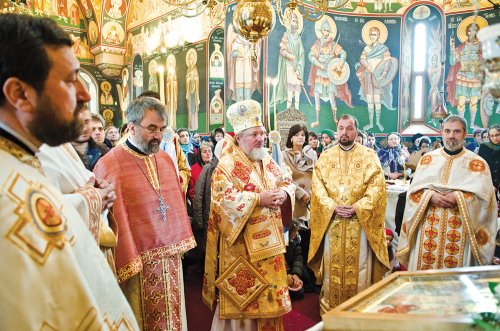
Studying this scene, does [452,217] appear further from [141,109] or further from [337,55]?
[337,55]

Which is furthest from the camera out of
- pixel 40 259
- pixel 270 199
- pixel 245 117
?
pixel 245 117

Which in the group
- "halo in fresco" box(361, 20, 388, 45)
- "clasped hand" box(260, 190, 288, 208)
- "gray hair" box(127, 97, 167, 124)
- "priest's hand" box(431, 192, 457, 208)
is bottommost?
"priest's hand" box(431, 192, 457, 208)

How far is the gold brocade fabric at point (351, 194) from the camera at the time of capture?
13.4 ft

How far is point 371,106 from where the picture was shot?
14023 millimetres

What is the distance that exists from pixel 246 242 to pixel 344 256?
4.53 feet

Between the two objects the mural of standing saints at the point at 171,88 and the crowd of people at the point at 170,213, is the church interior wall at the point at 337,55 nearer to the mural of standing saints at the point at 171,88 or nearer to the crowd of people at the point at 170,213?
the mural of standing saints at the point at 171,88

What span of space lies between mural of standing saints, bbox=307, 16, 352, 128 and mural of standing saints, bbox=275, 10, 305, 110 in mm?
478

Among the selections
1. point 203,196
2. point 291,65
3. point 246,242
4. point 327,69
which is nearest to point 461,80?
point 327,69

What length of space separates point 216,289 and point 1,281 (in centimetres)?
250

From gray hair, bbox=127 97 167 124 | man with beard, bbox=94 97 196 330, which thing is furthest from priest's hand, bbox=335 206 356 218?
gray hair, bbox=127 97 167 124

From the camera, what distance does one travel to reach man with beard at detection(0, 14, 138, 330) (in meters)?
1.02

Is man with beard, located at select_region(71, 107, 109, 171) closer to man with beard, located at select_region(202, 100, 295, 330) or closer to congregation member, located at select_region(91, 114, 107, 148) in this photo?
congregation member, located at select_region(91, 114, 107, 148)

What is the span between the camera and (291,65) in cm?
1277

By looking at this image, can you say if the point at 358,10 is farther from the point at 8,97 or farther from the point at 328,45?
the point at 8,97
